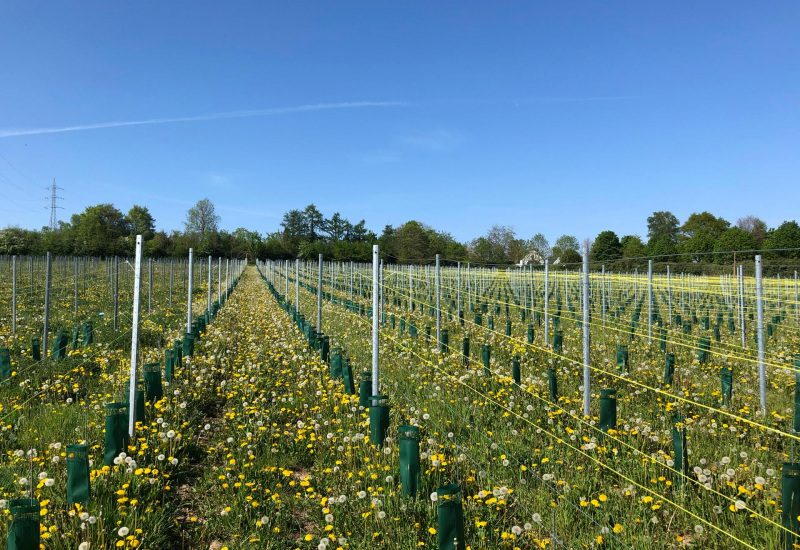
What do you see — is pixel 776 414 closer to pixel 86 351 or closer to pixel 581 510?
pixel 581 510

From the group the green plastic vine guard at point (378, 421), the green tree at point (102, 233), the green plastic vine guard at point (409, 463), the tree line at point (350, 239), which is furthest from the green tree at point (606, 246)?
the green plastic vine guard at point (409, 463)

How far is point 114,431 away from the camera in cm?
373

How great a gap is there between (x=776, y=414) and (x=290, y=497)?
5135 millimetres

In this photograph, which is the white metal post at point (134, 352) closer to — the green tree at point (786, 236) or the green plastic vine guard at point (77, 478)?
the green plastic vine guard at point (77, 478)

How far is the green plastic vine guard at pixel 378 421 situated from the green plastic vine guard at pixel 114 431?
6.74 feet

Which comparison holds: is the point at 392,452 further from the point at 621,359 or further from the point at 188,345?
the point at 188,345

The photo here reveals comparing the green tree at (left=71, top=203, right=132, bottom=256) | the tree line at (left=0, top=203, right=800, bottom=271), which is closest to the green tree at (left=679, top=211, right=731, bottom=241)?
the tree line at (left=0, top=203, right=800, bottom=271)

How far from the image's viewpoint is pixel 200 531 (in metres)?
3.24

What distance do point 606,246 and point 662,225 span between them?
1144 inches

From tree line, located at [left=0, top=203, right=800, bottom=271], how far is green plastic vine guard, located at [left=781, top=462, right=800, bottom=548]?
172 feet

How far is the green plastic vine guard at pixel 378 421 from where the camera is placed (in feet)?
13.7

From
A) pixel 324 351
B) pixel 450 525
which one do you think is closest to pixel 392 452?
pixel 450 525

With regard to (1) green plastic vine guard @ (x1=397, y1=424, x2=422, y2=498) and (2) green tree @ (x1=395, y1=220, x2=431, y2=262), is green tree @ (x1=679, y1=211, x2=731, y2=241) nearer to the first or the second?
(2) green tree @ (x1=395, y1=220, x2=431, y2=262)

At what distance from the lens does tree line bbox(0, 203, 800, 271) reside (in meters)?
58.5
